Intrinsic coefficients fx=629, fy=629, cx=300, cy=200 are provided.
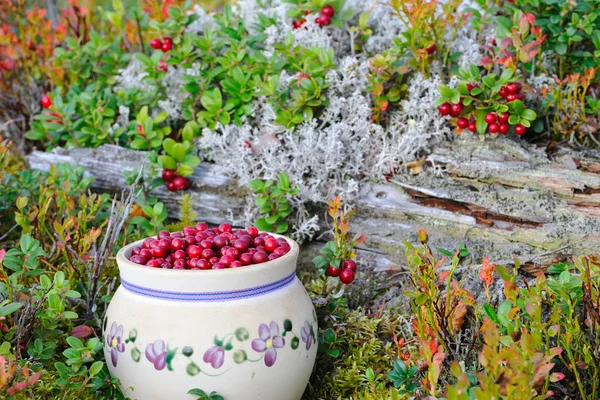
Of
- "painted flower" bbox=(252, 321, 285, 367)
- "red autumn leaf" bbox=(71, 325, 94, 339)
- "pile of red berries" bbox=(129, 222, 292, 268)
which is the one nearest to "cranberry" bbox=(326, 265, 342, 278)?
"pile of red berries" bbox=(129, 222, 292, 268)

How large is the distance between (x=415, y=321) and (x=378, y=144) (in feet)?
4.25

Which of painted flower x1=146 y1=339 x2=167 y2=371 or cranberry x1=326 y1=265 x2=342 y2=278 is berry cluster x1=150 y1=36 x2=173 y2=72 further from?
painted flower x1=146 y1=339 x2=167 y2=371

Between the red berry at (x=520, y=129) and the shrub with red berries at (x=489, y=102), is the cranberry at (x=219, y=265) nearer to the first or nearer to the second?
the shrub with red berries at (x=489, y=102)

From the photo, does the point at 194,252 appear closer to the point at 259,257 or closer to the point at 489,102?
the point at 259,257

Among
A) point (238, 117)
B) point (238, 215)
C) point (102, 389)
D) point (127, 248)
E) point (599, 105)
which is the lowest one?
point (102, 389)

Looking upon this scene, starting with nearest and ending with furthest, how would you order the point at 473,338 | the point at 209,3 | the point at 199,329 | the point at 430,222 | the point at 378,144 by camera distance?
the point at 199,329 < the point at 473,338 < the point at 430,222 < the point at 378,144 < the point at 209,3

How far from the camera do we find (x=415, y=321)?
2.35m

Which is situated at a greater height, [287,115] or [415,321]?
[287,115]

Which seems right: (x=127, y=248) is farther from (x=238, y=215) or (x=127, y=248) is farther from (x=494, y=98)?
(x=494, y=98)

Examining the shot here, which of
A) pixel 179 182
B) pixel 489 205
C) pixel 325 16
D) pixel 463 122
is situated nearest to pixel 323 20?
pixel 325 16

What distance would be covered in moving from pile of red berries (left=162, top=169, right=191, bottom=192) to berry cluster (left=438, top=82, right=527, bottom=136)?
1433mm

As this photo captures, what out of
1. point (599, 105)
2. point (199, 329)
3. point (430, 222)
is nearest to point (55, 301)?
point (199, 329)

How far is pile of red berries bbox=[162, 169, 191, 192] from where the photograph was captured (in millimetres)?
3434

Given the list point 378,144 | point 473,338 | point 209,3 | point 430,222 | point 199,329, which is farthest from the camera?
point 209,3
